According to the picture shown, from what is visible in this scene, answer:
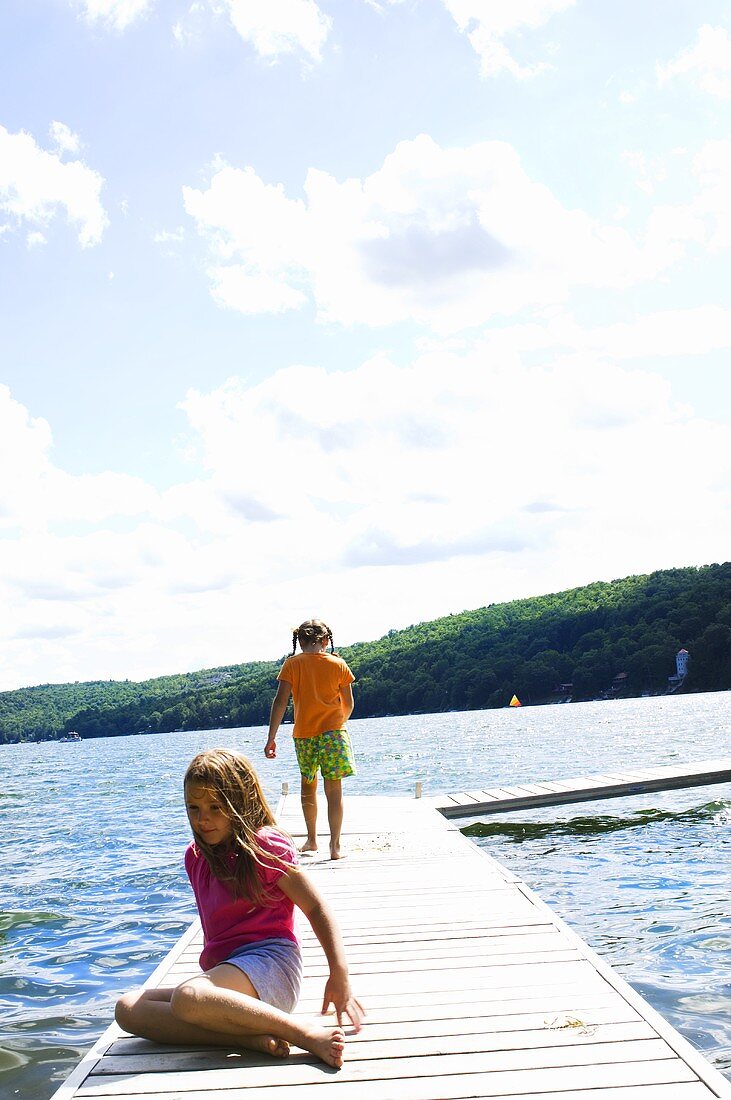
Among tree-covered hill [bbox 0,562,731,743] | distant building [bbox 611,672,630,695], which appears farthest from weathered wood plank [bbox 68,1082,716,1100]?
distant building [bbox 611,672,630,695]

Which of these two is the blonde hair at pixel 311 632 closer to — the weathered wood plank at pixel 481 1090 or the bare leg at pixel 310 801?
the bare leg at pixel 310 801

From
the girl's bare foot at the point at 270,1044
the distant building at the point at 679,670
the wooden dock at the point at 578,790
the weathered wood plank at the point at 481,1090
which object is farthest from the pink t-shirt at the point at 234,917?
the distant building at the point at 679,670

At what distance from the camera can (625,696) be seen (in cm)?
9469

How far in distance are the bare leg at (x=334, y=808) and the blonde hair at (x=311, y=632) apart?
1160 millimetres

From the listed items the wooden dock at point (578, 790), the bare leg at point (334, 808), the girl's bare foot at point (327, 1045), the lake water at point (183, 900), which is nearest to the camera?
the girl's bare foot at point (327, 1045)

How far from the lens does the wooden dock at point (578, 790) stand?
42.5 ft

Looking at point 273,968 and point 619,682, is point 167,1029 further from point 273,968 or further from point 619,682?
point 619,682

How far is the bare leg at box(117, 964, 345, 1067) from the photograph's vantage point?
11.2ft

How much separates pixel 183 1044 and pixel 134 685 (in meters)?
147

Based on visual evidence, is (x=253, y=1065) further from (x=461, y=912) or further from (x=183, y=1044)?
(x=461, y=912)

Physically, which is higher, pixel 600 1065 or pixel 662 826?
pixel 600 1065

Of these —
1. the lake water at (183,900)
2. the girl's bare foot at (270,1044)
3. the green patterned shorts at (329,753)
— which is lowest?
the lake water at (183,900)

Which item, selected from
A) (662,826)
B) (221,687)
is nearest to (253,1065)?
(662,826)

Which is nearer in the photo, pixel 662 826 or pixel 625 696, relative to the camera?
pixel 662 826
